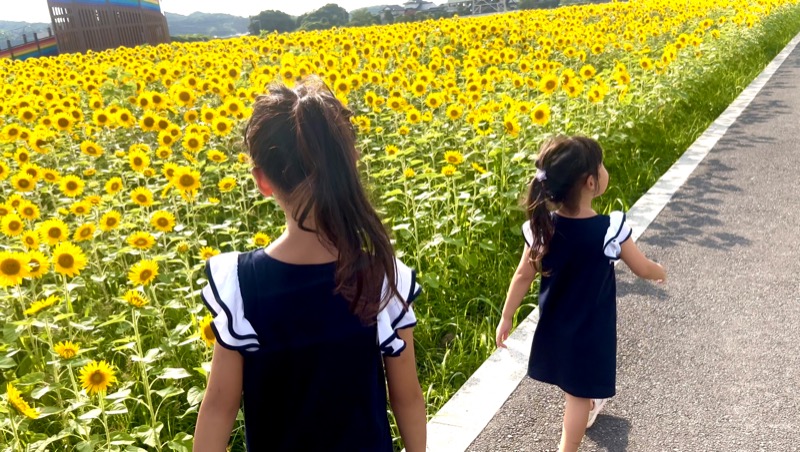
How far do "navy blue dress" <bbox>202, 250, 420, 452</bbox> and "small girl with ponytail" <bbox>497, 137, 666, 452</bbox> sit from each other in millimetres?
892

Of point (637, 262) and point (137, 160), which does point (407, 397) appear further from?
point (137, 160)

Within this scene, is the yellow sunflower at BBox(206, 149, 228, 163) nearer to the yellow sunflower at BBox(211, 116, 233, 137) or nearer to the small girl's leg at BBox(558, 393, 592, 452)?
the yellow sunflower at BBox(211, 116, 233, 137)

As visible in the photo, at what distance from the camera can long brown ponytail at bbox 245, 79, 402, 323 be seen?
1.32 meters

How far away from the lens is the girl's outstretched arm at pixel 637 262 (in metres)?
2.28

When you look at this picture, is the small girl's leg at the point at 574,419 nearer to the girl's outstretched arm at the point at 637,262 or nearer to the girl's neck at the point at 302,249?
the girl's outstretched arm at the point at 637,262

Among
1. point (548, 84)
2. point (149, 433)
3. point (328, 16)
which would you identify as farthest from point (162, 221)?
point (328, 16)

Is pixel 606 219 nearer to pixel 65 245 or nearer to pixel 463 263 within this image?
pixel 463 263

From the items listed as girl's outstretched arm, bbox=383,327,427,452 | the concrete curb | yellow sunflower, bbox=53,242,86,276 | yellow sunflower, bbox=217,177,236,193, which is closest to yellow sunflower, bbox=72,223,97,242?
yellow sunflower, bbox=53,242,86,276

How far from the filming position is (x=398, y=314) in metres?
1.53

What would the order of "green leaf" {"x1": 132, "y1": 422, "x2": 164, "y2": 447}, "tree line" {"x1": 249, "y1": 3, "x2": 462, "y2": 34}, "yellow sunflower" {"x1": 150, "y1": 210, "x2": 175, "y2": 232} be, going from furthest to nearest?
"tree line" {"x1": 249, "y1": 3, "x2": 462, "y2": 34}
"yellow sunflower" {"x1": 150, "y1": 210, "x2": 175, "y2": 232}
"green leaf" {"x1": 132, "y1": 422, "x2": 164, "y2": 447}

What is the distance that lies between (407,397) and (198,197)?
428 centimetres

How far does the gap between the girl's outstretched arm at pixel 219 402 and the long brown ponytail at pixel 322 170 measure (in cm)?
30

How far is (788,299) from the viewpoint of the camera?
371cm

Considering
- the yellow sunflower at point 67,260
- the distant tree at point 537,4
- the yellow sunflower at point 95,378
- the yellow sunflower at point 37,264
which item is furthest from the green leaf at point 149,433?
the distant tree at point 537,4
